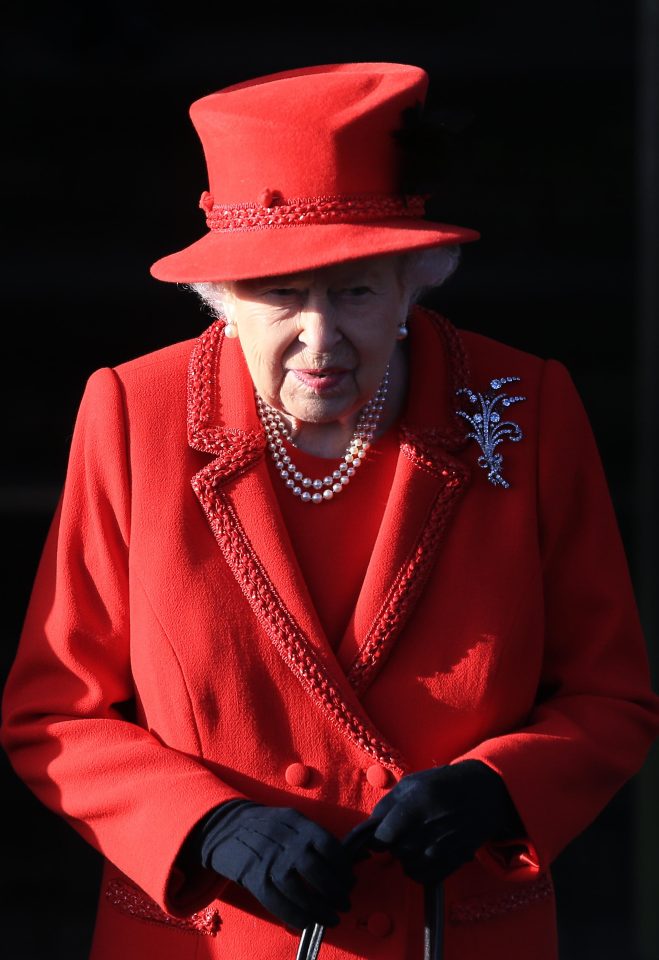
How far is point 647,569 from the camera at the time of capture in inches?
163

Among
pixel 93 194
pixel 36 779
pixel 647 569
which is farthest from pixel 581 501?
pixel 93 194

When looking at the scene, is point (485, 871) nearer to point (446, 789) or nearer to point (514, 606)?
point (446, 789)

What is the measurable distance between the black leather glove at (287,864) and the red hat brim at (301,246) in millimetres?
758

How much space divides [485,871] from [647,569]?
171cm

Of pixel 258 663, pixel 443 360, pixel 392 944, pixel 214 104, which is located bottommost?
pixel 392 944

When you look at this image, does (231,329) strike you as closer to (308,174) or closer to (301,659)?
(308,174)

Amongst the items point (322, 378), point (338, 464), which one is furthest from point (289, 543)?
point (322, 378)

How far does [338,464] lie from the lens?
2609 millimetres

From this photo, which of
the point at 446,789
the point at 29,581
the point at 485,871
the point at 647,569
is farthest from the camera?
the point at 29,581

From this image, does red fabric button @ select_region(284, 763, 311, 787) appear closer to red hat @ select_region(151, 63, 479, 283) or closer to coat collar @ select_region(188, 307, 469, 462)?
coat collar @ select_region(188, 307, 469, 462)

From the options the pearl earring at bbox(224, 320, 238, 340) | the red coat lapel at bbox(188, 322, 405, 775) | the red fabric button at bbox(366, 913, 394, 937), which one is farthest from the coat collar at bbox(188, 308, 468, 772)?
the red fabric button at bbox(366, 913, 394, 937)

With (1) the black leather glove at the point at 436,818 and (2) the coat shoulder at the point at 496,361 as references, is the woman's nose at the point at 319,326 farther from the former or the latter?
(1) the black leather glove at the point at 436,818

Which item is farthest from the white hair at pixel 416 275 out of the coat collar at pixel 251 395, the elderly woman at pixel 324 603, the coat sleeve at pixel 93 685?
the coat sleeve at pixel 93 685

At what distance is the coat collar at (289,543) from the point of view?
2.47 meters
